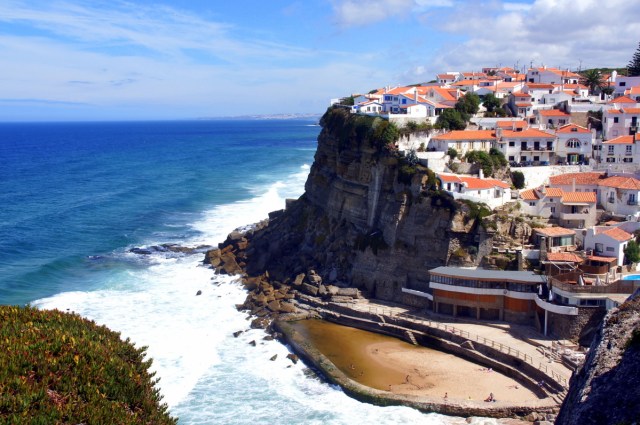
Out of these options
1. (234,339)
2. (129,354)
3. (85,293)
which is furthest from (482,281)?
(85,293)

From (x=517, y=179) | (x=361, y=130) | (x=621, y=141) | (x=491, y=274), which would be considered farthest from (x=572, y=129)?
(x=491, y=274)

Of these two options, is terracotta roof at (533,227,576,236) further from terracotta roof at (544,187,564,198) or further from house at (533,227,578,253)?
terracotta roof at (544,187,564,198)

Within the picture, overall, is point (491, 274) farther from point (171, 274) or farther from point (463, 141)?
point (171, 274)

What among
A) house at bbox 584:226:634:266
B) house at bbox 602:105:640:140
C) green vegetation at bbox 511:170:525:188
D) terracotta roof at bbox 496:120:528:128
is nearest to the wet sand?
house at bbox 584:226:634:266

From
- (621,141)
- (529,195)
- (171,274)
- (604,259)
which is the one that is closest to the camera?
(604,259)

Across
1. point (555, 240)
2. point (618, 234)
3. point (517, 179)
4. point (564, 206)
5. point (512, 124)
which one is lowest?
point (555, 240)

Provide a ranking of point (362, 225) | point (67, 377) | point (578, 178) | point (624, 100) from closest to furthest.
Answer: point (67, 377) → point (578, 178) → point (362, 225) → point (624, 100)

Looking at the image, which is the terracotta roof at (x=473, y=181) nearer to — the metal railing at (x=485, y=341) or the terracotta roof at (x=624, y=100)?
the metal railing at (x=485, y=341)

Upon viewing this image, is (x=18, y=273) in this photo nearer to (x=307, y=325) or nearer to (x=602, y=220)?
(x=307, y=325)
